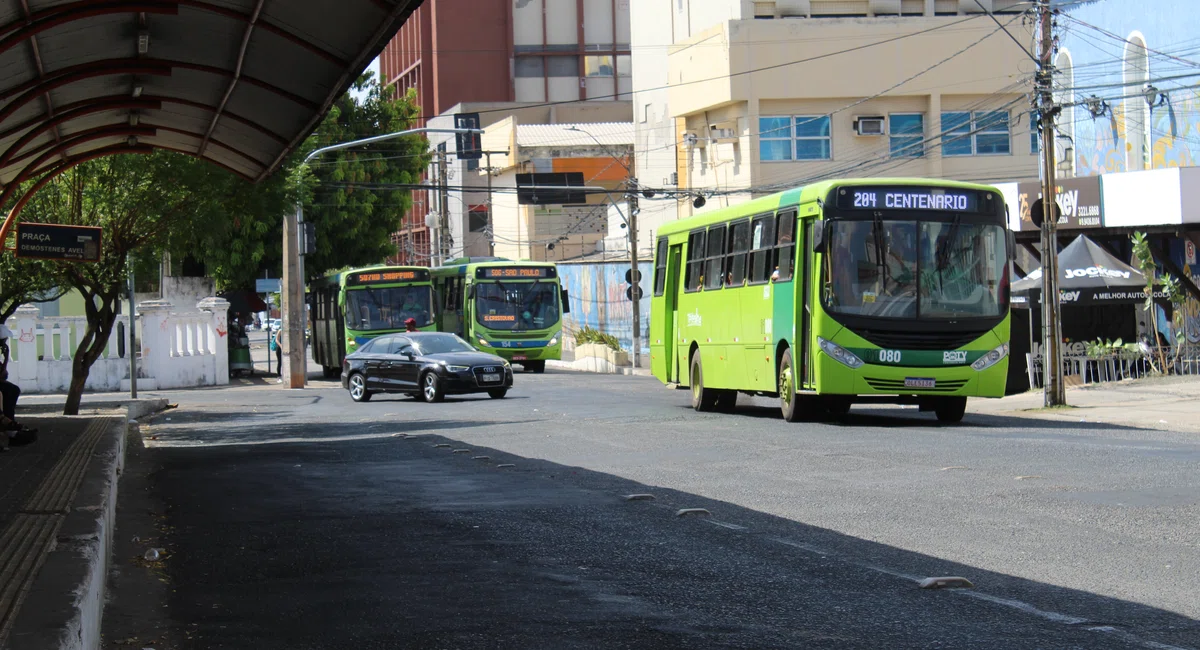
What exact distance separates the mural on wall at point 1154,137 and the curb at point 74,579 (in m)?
25.7

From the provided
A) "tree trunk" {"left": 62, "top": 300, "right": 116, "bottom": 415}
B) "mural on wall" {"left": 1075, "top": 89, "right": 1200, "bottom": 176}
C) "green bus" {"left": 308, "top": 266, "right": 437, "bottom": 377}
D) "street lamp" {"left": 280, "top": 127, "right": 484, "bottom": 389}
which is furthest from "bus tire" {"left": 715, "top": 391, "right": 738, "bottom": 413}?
"green bus" {"left": 308, "top": 266, "right": 437, "bottom": 377}

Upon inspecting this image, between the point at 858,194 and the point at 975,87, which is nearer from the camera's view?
the point at 858,194

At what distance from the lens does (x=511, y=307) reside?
46.0 meters

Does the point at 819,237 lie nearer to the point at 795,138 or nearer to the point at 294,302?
the point at 294,302

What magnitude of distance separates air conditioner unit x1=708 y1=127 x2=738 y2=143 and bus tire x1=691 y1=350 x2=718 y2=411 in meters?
26.9

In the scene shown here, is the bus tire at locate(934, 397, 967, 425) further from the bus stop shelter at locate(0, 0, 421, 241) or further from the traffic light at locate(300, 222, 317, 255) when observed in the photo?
the traffic light at locate(300, 222, 317, 255)

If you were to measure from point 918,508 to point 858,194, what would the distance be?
935cm

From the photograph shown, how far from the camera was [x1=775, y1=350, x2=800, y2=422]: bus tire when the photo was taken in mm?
20562

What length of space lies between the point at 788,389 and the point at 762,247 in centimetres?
233

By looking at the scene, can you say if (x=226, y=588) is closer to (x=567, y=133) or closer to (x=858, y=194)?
(x=858, y=194)

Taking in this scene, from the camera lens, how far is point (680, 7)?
59.7 metres

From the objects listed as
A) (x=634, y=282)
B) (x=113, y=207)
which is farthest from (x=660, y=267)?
(x=634, y=282)

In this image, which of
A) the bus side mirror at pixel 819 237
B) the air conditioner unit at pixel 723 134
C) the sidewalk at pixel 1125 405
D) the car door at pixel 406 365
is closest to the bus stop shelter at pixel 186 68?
the bus side mirror at pixel 819 237

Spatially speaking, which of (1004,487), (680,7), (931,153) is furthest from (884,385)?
(680,7)
